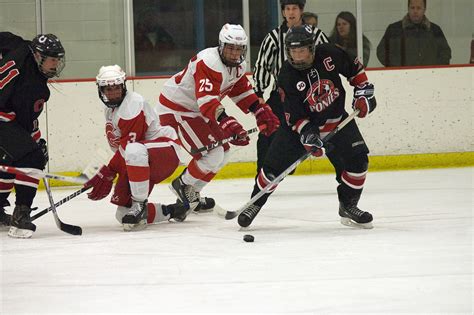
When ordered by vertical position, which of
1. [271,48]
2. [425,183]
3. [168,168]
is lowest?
[425,183]

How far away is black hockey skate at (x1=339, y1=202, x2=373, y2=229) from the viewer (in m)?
4.29

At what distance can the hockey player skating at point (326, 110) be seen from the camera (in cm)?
427

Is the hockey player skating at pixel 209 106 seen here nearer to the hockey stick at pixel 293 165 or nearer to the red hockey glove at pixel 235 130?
the red hockey glove at pixel 235 130

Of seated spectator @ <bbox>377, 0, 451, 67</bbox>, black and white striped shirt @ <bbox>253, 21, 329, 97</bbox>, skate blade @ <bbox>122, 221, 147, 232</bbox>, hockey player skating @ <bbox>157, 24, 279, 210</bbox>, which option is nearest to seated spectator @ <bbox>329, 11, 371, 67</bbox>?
seated spectator @ <bbox>377, 0, 451, 67</bbox>

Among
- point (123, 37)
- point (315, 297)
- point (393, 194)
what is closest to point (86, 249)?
point (315, 297)

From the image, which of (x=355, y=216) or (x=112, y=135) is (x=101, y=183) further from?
(x=355, y=216)

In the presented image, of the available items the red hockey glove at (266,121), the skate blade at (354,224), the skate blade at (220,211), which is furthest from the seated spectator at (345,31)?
the skate blade at (354,224)

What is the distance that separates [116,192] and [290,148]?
0.82m

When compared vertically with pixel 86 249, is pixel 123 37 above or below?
above

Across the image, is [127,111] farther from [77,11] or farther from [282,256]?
[77,11]

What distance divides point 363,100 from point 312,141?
0.29 m

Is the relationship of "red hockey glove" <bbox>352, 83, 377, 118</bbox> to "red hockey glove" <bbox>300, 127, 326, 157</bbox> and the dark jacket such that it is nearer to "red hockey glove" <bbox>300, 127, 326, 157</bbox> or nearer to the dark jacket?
"red hockey glove" <bbox>300, 127, 326, 157</bbox>

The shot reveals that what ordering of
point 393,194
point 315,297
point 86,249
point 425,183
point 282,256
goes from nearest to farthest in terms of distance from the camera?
point 315,297
point 282,256
point 86,249
point 393,194
point 425,183

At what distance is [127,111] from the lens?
14.7ft
